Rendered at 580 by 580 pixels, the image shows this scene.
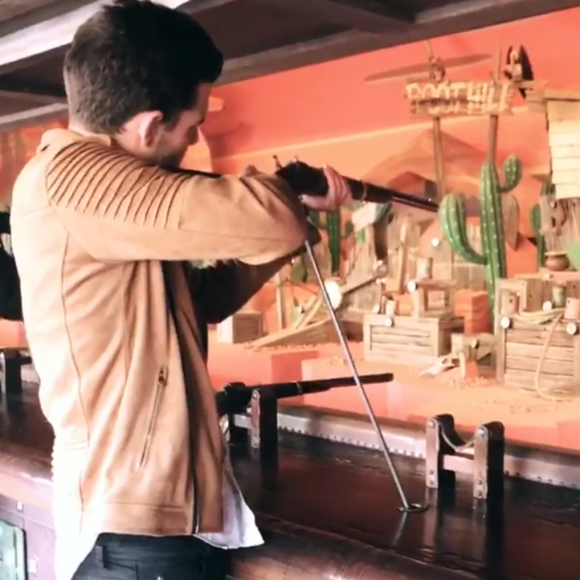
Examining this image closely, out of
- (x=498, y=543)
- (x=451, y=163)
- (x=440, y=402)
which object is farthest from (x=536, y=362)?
(x=498, y=543)

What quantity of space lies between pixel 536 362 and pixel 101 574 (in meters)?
1.22

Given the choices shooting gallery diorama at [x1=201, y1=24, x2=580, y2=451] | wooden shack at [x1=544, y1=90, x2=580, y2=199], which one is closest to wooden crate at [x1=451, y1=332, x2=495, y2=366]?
shooting gallery diorama at [x1=201, y1=24, x2=580, y2=451]

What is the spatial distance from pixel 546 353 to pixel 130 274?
1219 mm

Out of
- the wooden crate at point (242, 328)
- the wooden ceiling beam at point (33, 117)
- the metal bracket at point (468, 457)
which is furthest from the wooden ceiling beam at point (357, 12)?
the wooden crate at point (242, 328)

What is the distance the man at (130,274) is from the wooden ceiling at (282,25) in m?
0.40

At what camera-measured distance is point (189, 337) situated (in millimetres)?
850

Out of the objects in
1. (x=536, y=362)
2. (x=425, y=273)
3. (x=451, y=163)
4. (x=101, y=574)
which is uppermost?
(x=451, y=163)

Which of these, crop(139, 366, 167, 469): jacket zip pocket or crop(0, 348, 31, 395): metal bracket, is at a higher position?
crop(139, 366, 167, 469): jacket zip pocket

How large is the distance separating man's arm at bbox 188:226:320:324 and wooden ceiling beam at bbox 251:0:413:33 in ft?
1.16

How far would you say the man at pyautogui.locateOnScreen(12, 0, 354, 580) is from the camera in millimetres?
766

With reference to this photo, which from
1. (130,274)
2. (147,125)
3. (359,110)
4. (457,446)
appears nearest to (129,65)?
(147,125)

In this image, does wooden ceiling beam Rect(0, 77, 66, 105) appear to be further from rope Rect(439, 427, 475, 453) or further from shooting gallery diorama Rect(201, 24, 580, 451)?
rope Rect(439, 427, 475, 453)

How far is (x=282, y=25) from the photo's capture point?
1.41 meters

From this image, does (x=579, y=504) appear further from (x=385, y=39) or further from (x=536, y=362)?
(x=536, y=362)
